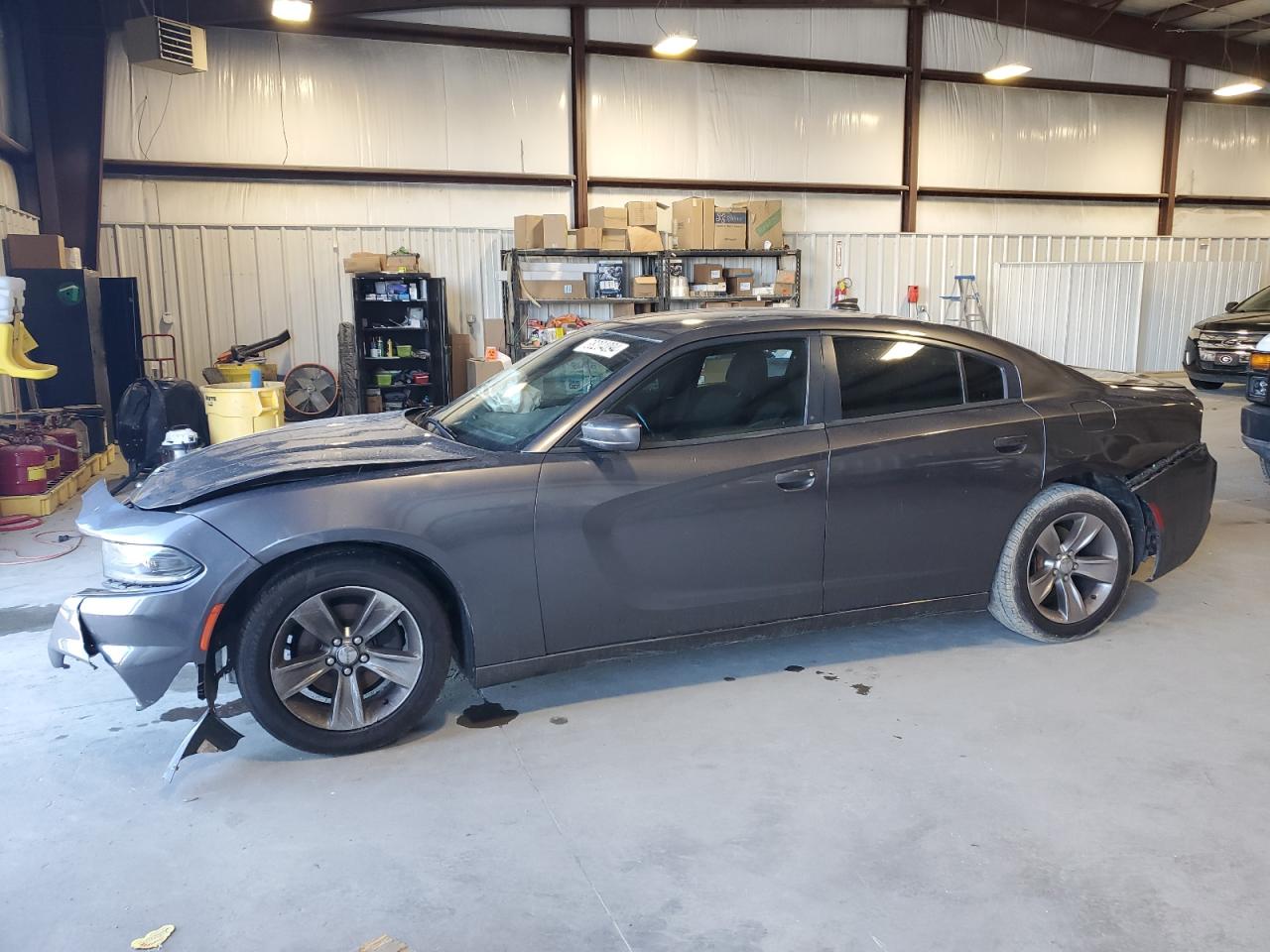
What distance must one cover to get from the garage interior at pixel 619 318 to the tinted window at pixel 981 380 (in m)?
1.08

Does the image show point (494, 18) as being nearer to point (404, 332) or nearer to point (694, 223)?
point (694, 223)

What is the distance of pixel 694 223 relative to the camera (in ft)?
42.1

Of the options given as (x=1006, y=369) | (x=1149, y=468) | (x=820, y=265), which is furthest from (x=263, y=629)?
(x=820, y=265)

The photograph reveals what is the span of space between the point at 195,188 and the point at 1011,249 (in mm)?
12413

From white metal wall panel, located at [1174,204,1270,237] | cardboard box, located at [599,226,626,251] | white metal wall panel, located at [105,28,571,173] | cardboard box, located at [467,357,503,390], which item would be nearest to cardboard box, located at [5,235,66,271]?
→ white metal wall panel, located at [105,28,571,173]

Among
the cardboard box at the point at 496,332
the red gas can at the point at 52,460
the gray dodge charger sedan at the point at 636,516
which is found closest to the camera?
the gray dodge charger sedan at the point at 636,516

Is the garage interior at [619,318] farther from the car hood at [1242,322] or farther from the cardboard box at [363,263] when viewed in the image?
the car hood at [1242,322]

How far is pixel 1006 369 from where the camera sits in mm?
4094

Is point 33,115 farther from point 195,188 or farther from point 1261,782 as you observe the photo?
point 1261,782

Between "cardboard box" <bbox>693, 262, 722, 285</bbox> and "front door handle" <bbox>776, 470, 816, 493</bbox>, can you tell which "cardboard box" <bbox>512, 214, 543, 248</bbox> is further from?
"front door handle" <bbox>776, 470, 816, 493</bbox>

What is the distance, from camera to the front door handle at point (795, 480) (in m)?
3.55

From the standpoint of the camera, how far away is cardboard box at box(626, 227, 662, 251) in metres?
12.5

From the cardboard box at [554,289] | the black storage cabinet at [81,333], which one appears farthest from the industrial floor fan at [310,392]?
the cardboard box at [554,289]

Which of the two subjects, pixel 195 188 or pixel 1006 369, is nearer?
pixel 1006 369
